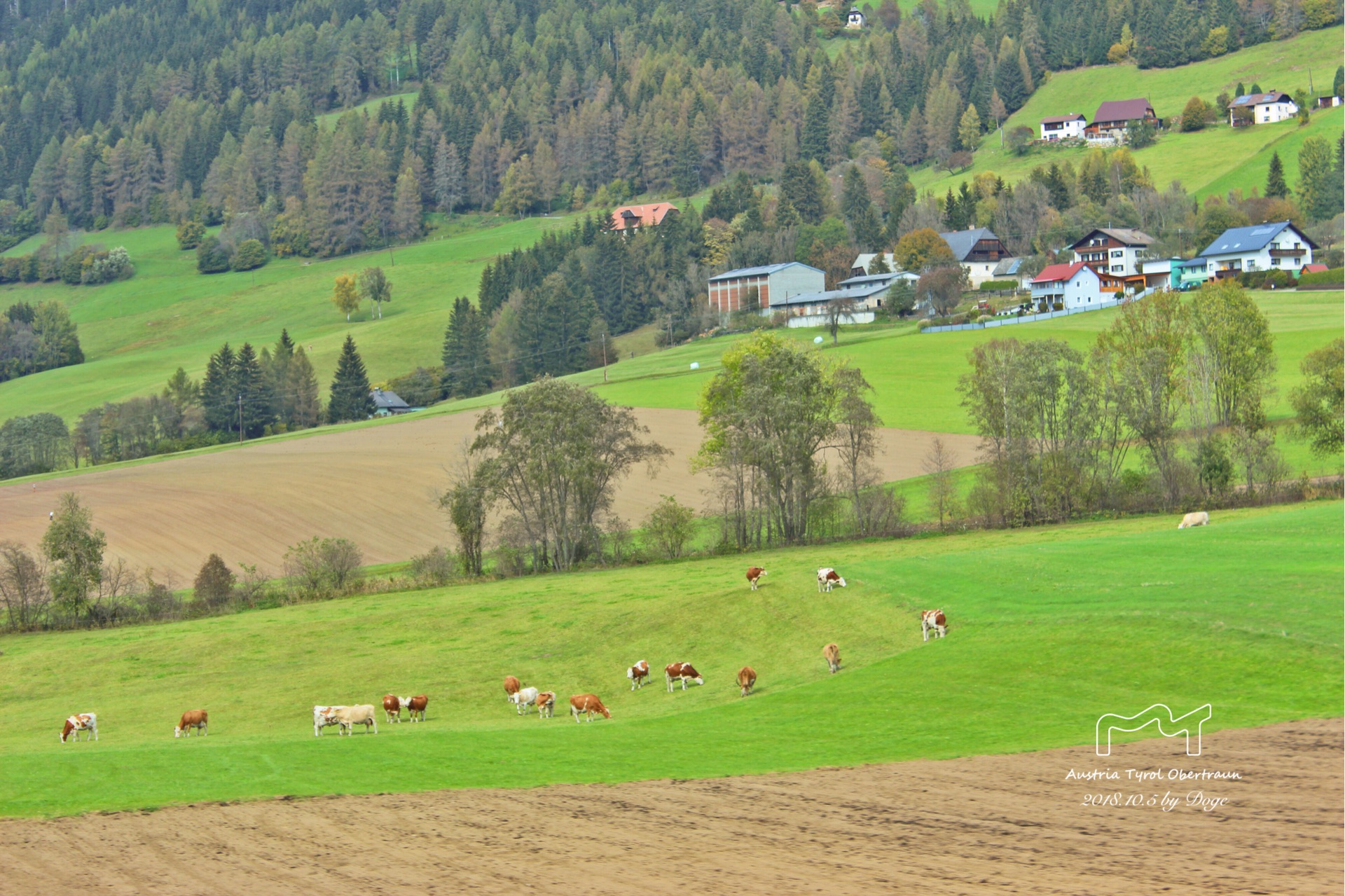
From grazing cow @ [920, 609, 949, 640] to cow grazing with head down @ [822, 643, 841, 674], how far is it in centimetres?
272

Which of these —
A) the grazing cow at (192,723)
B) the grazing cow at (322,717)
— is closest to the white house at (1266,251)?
the grazing cow at (322,717)

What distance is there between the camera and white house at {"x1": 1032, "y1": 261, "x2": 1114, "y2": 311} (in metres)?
155

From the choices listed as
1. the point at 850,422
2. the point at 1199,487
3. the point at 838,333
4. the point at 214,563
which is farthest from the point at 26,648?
the point at 838,333

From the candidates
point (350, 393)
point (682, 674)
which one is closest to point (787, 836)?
point (682, 674)

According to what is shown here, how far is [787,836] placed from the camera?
1894cm

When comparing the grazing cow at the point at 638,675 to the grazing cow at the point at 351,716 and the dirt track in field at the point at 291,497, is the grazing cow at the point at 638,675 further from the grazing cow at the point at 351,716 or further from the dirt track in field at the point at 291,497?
the dirt track in field at the point at 291,497

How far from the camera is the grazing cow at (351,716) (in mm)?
32406

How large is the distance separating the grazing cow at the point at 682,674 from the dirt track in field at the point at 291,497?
4176 cm

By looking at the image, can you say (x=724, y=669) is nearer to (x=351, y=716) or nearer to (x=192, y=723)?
(x=351, y=716)

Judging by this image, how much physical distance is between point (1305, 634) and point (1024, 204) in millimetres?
183686

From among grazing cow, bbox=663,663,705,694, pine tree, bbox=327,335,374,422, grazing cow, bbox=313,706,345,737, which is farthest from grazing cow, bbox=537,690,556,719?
pine tree, bbox=327,335,374,422

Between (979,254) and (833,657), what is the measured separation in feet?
535

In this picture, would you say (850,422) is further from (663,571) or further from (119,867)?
(119,867)

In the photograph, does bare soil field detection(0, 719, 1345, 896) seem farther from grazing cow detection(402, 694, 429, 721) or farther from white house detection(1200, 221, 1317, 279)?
white house detection(1200, 221, 1317, 279)
